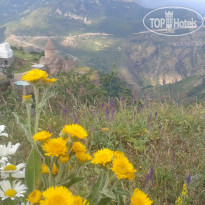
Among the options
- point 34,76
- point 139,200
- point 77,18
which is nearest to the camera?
point 139,200

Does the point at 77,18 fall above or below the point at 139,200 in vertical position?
below

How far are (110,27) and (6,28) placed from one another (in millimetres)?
45435

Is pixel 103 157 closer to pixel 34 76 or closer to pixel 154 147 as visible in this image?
pixel 34 76

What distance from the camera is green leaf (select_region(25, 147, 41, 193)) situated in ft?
3.48

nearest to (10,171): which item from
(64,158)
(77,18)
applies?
(64,158)

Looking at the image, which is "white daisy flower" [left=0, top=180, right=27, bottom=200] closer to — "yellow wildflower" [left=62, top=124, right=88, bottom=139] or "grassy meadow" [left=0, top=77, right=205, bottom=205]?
"yellow wildflower" [left=62, top=124, right=88, bottom=139]

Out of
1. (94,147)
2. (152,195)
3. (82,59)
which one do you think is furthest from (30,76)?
(82,59)

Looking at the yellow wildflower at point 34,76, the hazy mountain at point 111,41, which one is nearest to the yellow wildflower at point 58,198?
the yellow wildflower at point 34,76

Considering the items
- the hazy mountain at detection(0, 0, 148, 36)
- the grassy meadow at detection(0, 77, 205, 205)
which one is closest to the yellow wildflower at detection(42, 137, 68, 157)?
the grassy meadow at detection(0, 77, 205, 205)

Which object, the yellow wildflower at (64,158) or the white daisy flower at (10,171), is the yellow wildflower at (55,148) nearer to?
the yellow wildflower at (64,158)

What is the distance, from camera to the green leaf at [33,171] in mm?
1061

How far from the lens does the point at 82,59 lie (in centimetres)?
8488

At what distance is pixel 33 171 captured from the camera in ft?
3.50

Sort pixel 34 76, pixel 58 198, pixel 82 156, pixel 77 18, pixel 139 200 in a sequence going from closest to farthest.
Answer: pixel 58 198 → pixel 139 200 → pixel 82 156 → pixel 34 76 → pixel 77 18
